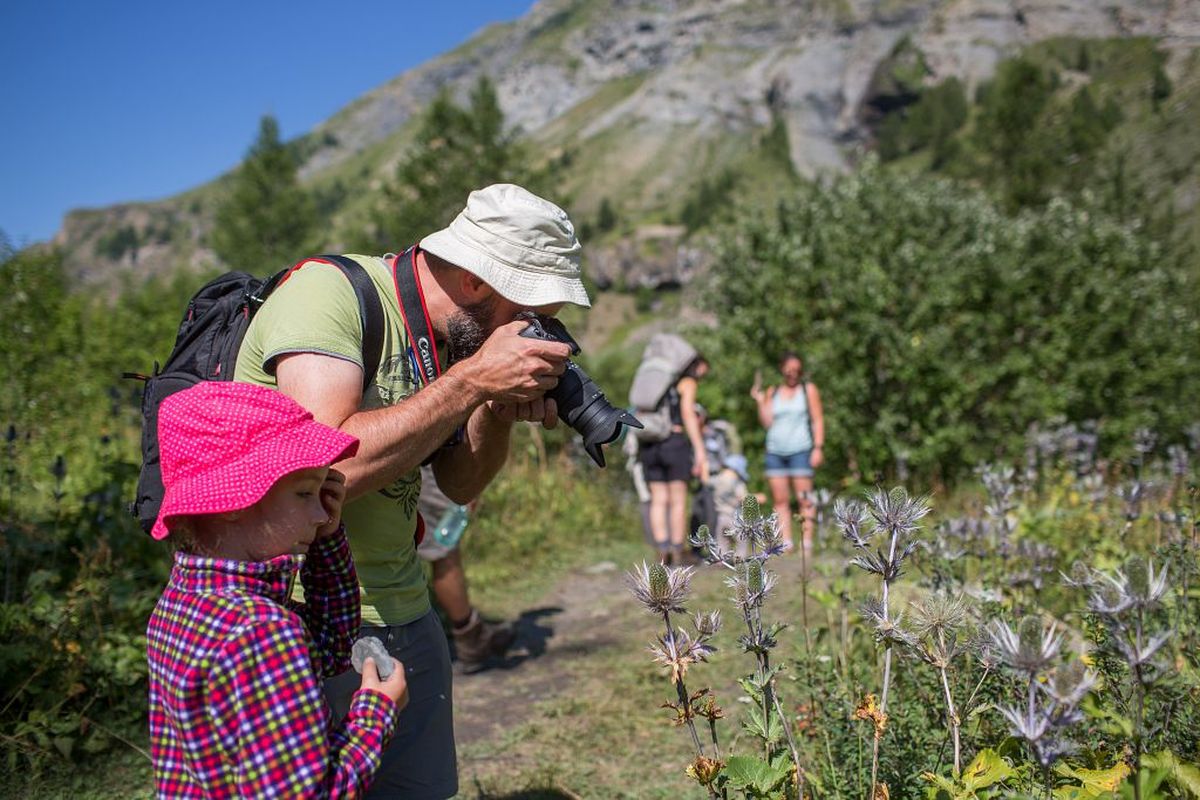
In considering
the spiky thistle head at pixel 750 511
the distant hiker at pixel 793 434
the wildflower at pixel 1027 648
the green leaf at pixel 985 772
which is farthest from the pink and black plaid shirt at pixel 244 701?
the distant hiker at pixel 793 434

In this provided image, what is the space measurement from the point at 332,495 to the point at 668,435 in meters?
5.56

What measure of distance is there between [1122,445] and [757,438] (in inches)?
183

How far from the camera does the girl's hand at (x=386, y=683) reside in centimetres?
151

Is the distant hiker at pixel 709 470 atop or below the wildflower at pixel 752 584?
below

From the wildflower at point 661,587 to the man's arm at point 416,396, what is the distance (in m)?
0.55

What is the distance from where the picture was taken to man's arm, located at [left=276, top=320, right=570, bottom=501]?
185 cm

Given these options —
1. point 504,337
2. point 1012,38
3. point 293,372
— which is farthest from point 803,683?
point 1012,38

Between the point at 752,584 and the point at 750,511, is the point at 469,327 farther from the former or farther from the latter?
the point at 752,584

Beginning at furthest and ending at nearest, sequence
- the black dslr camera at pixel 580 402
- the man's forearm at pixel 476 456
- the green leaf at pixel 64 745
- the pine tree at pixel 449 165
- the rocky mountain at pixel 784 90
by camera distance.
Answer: the rocky mountain at pixel 784 90 < the pine tree at pixel 449 165 < the green leaf at pixel 64 745 < the man's forearm at pixel 476 456 < the black dslr camera at pixel 580 402

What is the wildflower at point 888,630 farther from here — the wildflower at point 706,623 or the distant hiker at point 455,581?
the distant hiker at point 455,581

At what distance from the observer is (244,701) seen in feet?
4.35

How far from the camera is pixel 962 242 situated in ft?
41.4

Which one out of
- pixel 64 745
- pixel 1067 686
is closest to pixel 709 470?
pixel 64 745

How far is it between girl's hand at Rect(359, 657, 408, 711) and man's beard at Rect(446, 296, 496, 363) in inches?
36.7
